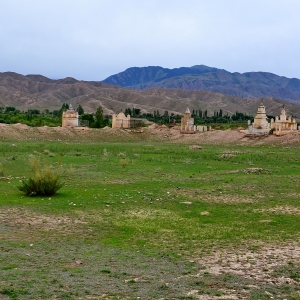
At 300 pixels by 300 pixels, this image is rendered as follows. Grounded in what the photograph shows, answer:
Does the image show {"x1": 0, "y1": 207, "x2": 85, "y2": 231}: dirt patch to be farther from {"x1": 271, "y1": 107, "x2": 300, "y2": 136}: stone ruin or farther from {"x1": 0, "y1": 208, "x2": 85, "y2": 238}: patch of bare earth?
{"x1": 271, "y1": 107, "x2": 300, "y2": 136}: stone ruin

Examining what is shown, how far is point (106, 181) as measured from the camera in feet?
75.2

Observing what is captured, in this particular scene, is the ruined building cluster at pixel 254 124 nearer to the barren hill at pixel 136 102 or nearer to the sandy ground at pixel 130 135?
the sandy ground at pixel 130 135

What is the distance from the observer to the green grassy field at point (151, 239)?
8.36 meters

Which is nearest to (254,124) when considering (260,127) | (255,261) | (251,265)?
(260,127)

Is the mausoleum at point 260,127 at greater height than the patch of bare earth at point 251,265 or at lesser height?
greater

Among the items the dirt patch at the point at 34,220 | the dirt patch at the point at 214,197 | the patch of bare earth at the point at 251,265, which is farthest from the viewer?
the dirt patch at the point at 214,197

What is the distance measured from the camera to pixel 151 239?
12180 millimetres

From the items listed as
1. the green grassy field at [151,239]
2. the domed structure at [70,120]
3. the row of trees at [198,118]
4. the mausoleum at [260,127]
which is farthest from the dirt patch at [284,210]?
the row of trees at [198,118]

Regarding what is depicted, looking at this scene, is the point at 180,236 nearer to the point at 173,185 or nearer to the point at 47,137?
the point at 173,185

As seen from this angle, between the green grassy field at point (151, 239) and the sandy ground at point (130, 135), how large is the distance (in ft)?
121

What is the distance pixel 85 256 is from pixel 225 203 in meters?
8.28

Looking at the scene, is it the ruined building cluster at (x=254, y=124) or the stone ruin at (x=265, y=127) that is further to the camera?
the ruined building cluster at (x=254, y=124)

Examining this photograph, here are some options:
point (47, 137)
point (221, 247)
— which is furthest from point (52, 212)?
point (47, 137)

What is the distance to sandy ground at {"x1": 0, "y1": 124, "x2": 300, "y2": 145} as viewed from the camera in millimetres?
59938
